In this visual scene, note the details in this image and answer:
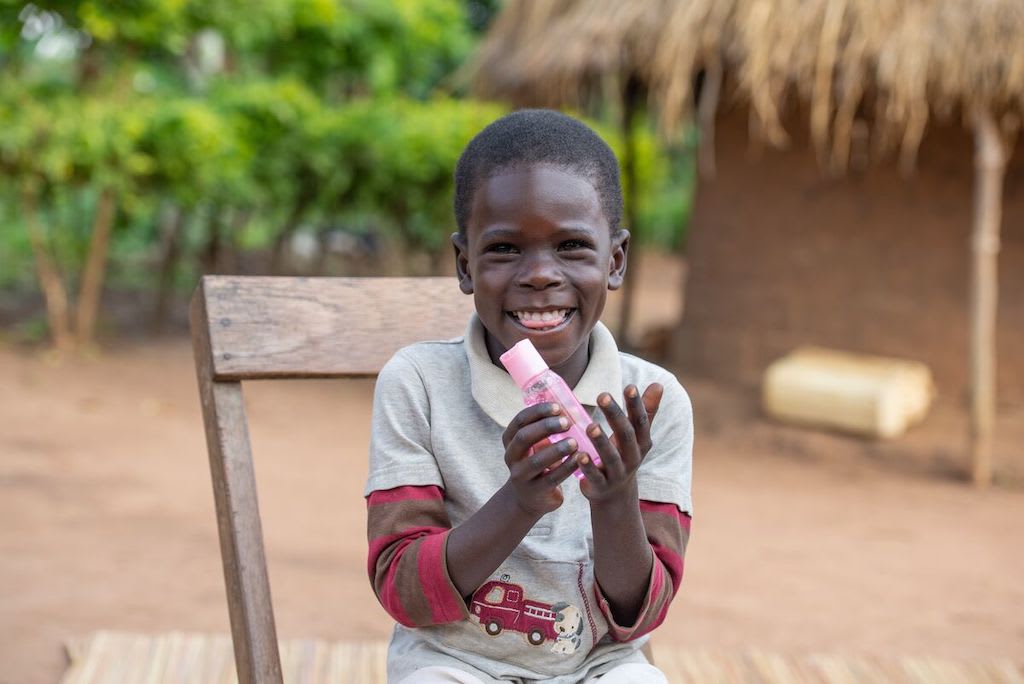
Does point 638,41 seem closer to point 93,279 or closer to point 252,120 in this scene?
point 252,120

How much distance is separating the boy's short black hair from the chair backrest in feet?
1.29

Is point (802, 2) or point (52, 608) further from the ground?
point (802, 2)

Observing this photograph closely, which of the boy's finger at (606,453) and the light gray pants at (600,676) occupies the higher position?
the boy's finger at (606,453)

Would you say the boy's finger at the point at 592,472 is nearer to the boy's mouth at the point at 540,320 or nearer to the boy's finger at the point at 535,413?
the boy's finger at the point at 535,413

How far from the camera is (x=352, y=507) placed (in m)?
4.55

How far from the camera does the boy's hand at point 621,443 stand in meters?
1.17

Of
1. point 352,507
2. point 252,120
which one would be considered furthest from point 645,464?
point 252,120

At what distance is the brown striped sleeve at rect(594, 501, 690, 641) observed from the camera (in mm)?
1427

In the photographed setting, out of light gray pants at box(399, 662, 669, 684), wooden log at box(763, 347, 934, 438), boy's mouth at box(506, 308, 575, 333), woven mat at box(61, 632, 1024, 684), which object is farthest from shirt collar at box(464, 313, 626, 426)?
wooden log at box(763, 347, 934, 438)

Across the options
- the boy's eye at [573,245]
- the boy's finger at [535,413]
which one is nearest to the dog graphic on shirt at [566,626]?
the boy's finger at [535,413]

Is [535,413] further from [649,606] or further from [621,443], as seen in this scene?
[649,606]

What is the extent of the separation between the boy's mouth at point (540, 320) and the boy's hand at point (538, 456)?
0.19 metres

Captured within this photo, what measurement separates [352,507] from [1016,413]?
3.64m

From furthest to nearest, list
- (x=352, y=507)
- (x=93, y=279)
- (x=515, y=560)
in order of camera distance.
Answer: (x=93, y=279) → (x=352, y=507) → (x=515, y=560)
